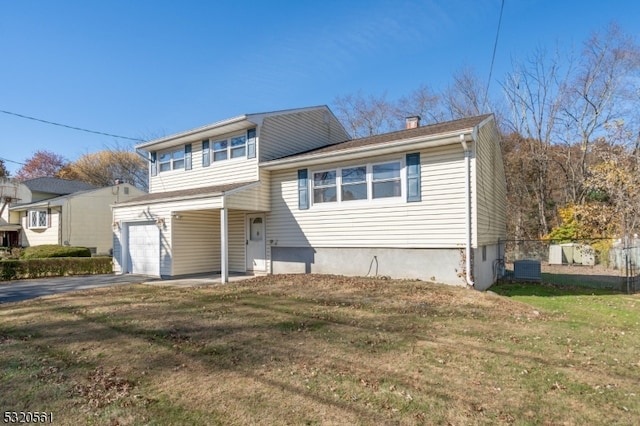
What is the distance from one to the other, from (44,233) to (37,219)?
1.41m

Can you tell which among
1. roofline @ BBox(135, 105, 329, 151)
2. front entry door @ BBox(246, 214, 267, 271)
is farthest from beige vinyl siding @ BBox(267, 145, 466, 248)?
roofline @ BBox(135, 105, 329, 151)

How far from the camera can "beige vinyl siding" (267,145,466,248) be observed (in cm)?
984

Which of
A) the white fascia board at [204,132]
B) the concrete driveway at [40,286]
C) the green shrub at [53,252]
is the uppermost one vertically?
the white fascia board at [204,132]

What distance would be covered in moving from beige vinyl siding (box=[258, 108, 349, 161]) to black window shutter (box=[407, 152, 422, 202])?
5.14 m

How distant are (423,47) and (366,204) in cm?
903

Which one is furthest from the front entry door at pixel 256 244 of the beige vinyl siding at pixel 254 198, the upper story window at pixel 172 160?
the upper story window at pixel 172 160

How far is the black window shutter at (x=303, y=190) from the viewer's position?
1217 centimetres

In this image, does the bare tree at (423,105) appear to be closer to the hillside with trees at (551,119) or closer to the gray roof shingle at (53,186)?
the hillside with trees at (551,119)

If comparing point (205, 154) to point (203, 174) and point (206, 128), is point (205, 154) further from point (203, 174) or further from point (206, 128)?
point (206, 128)

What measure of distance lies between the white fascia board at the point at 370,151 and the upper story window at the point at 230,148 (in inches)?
53.3

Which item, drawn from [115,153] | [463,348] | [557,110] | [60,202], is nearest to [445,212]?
[463,348]

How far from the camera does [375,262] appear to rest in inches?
434

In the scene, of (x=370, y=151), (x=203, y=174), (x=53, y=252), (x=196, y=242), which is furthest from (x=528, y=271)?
(x=53, y=252)

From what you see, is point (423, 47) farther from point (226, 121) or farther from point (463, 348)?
point (463, 348)
